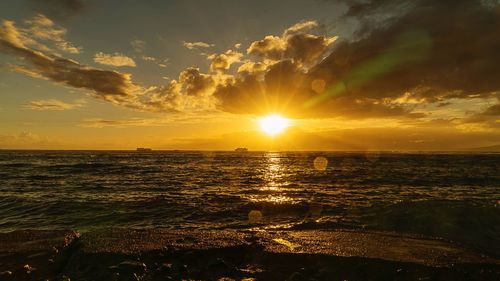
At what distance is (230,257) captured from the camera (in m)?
9.20

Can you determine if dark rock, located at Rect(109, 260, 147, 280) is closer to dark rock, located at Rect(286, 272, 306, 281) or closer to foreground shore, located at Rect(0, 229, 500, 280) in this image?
foreground shore, located at Rect(0, 229, 500, 280)

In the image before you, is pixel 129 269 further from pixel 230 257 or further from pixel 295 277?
pixel 295 277

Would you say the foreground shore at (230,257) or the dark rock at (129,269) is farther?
the foreground shore at (230,257)

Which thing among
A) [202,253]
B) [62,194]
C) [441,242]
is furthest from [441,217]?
[62,194]

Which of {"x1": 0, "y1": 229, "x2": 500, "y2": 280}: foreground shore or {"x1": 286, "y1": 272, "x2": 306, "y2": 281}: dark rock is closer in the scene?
{"x1": 286, "y1": 272, "x2": 306, "y2": 281}: dark rock

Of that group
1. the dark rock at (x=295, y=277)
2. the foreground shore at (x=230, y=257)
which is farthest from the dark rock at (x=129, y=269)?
the dark rock at (x=295, y=277)

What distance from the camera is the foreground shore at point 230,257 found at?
781 cm

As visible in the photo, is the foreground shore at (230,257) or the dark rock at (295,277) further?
the foreground shore at (230,257)

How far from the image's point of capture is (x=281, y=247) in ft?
32.7

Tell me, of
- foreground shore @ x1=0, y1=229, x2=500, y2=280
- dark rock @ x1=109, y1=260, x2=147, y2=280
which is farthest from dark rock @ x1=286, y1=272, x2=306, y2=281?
dark rock @ x1=109, y1=260, x2=147, y2=280

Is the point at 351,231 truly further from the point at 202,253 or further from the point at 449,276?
the point at 202,253

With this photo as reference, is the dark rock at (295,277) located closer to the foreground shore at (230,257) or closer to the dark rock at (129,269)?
the foreground shore at (230,257)

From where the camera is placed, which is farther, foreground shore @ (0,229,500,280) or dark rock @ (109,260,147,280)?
foreground shore @ (0,229,500,280)

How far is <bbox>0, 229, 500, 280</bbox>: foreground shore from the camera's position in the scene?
7809mm
